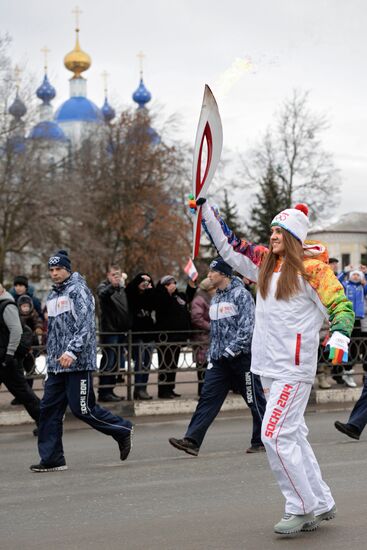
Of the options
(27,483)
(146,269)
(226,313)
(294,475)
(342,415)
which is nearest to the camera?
(294,475)

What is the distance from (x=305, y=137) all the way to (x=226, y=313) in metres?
37.4

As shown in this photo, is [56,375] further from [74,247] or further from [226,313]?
[74,247]

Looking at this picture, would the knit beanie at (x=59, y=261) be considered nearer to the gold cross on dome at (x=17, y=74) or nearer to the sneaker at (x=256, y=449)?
the sneaker at (x=256, y=449)

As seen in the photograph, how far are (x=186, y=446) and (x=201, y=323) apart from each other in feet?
17.4

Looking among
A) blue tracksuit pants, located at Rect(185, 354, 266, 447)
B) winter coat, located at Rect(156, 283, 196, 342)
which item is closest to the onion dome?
winter coat, located at Rect(156, 283, 196, 342)

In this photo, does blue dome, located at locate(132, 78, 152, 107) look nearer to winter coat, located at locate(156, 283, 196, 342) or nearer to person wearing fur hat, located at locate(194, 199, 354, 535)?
winter coat, located at locate(156, 283, 196, 342)

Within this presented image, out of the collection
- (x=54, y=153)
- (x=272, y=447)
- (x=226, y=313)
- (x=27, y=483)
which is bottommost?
(x=27, y=483)

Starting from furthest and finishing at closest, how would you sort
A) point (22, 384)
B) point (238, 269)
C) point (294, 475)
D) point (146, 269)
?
1. point (146, 269)
2. point (22, 384)
3. point (238, 269)
4. point (294, 475)

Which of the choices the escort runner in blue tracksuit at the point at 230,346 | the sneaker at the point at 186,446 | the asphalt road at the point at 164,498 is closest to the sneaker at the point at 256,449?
the escort runner in blue tracksuit at the point at 230,346

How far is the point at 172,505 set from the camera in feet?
21.6

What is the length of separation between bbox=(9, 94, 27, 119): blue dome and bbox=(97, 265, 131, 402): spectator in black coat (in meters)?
26.7

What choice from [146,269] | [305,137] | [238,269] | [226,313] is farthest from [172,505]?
[146,269]

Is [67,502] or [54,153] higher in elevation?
[54,153]

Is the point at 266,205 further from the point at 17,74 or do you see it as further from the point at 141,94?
the point at 141,94
